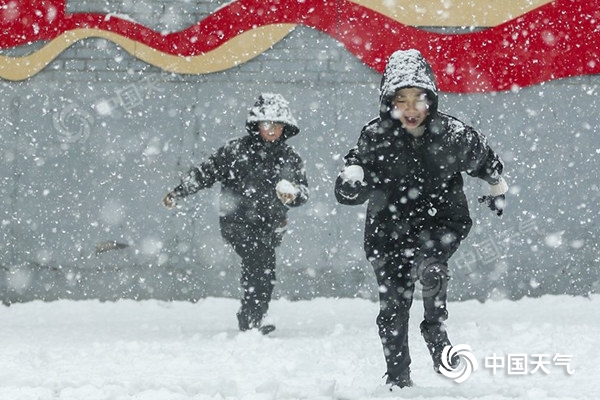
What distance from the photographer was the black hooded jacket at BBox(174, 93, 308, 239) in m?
7.43

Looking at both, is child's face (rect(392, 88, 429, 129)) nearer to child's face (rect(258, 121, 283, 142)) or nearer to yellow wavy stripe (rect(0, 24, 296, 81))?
child's face (rect(258, 121, 283, 142))

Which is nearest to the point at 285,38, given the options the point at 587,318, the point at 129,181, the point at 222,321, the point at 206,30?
the point at 206,30

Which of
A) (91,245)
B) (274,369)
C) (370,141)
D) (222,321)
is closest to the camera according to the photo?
(370,141)

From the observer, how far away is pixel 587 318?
8516mm

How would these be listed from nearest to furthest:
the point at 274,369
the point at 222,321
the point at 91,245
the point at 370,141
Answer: the point at 370,141
the point at 274,369
the point at 222,321
the point at 91,245

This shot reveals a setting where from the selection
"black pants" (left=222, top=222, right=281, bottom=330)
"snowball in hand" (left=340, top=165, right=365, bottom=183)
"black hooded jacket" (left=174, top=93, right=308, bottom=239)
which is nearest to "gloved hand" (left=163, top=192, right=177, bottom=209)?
"black hooded jacket" (left=174, top=93, right=308, bottom=239)

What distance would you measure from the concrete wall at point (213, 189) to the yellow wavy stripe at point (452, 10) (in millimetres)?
527

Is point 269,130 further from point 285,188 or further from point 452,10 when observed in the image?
point 452,10

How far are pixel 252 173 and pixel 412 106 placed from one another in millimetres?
2348

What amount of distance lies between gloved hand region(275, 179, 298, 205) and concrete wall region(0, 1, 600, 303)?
195cm

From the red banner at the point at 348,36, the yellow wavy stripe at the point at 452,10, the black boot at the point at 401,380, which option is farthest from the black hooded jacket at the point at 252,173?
Result: the black boot at the point at 401,380

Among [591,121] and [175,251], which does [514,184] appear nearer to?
[591,121]

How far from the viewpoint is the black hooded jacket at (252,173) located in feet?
24.4

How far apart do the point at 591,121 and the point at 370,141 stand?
4.23m
